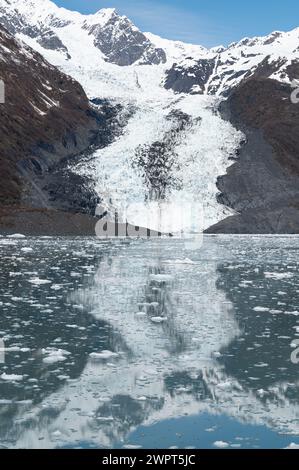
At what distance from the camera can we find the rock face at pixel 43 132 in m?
91.3

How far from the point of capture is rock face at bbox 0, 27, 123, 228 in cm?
Answer: 9131

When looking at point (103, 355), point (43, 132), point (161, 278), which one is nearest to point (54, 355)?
point (103, 355)

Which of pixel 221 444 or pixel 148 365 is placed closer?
pixel 221 444

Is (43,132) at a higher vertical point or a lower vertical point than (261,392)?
higher

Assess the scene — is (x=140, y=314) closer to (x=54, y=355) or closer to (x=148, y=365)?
(x=54, y=355)

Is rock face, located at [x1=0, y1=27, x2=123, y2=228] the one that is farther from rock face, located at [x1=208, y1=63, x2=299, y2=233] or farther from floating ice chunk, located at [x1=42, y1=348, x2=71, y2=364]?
floating ice chunk, located at [x1=42, y1=348, x2=71, y2=364]

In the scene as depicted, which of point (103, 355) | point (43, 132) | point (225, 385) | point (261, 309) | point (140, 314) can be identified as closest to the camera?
point (225, 385)

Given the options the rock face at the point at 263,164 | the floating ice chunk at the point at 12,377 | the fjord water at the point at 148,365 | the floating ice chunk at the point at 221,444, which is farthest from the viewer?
the rock face at the point at 263,164

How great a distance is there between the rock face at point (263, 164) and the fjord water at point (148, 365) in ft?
218

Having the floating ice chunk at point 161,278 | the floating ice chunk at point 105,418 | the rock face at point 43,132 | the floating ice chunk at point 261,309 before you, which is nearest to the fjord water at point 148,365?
the floating ice chunk at point 105,418

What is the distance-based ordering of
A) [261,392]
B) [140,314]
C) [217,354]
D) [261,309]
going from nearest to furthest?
[261,392] < [217,354] < [140,314] < [261,309]

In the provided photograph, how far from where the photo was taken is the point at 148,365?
12.2 metres

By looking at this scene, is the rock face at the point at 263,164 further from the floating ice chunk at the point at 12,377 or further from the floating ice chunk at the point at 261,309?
the floating ice chunk at the point at 12,377

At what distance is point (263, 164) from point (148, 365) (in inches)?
4012
